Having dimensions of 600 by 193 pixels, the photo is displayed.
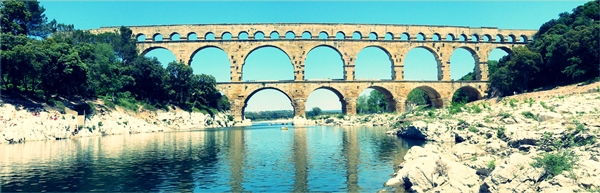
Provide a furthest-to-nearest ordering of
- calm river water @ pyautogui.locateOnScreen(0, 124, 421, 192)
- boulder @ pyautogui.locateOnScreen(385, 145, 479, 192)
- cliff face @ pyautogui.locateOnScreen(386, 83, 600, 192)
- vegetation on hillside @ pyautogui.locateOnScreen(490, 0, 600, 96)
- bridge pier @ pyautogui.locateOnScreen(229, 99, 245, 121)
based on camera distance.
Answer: bridge pier @ pyautogui.locateOnScreen(229, 99, 245, 121) → vegetation on hillside @ pyautogui.locateOnScreen(490, 0, 600, 96) → calm river water @ pyautogui.locateOnScreen(0, 124, 421, 192) → boulder @ pyautogui.locateOnScreen(385, 145, 479, 192) → cliff face @ pyautogui.locateOnScreen(386, 83, 600, 192)

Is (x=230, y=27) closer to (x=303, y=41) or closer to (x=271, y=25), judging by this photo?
(x=271, y=25)

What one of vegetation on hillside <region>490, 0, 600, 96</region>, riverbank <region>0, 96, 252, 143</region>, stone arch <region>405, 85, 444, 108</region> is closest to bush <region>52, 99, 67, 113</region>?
riverbank <region>0, 96, 252, 143</region>

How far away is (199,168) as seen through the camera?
48.0 ft

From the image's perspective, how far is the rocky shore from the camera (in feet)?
90.6

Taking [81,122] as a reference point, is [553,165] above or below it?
below

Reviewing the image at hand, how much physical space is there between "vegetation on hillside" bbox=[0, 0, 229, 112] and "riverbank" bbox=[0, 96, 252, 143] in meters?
1.65

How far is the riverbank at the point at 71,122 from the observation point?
2764 cm

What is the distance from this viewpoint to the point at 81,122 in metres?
33.2

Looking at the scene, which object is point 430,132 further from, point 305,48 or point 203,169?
point 305,48

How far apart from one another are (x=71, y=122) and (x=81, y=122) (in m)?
1.66

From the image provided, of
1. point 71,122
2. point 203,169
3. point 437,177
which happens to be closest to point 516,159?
point 437,177

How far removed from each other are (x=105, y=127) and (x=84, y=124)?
211 cm

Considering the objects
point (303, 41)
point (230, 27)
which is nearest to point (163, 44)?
point (230, 27)

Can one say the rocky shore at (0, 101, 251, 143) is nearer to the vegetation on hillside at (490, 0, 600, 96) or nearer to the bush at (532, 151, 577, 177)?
the bush at (532, 151, 577, 177)
